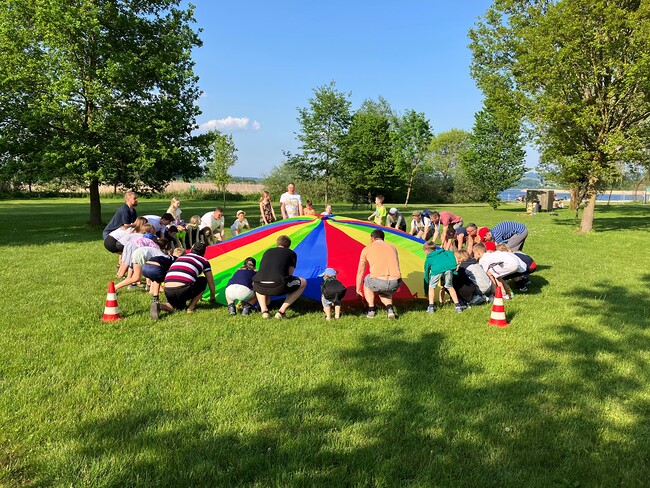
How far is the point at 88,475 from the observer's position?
279cm

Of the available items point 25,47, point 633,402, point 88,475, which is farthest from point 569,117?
point 25,47

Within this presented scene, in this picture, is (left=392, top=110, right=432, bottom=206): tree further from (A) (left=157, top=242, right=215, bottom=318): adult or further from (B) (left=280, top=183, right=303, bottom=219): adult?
(A) (left=157, top=242, right=215, bottom=318): adult

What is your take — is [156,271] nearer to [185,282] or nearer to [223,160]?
[185,282]

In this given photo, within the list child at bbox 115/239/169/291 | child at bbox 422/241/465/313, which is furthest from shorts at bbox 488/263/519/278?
child at bbox 115/239/169/291

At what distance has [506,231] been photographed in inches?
378

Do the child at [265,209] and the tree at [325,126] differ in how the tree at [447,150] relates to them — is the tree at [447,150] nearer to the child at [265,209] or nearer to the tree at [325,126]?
the tree at [325,126]

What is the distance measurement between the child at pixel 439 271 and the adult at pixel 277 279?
2016mm

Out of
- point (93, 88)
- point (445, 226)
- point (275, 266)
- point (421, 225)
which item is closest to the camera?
point (275, 266)

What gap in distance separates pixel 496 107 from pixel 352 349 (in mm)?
17438

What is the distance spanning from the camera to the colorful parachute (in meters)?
7.10

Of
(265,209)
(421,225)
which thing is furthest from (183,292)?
(421,225)

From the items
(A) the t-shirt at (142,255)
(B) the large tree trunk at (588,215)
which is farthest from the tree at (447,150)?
(A) the t-shirt at (142,255)

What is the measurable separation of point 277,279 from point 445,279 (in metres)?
2.60

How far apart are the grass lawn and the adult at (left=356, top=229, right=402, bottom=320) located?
0.34 meters
